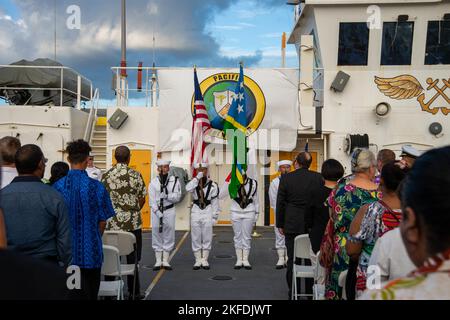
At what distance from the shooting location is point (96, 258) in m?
5.04

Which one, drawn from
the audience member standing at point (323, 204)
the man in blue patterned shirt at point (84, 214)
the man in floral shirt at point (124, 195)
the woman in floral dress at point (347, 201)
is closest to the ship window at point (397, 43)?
the audience member standing at point (323, 204)

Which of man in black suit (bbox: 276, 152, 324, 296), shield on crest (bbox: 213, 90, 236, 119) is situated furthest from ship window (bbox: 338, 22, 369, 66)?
man in black suit (bbox: 276, 152, 324, 296)

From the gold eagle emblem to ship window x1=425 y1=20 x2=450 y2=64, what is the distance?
2.35 ft

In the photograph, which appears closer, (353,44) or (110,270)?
(110,270)

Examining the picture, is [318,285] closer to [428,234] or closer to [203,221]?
[428,234]

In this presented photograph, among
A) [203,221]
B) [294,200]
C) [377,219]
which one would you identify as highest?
[377,219]

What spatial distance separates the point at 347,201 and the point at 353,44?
10942mm

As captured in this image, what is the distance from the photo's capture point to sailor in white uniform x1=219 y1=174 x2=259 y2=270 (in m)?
9.73

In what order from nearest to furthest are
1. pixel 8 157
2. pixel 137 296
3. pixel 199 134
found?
pixel 8 157, pixel 137 296, pixel 199 134

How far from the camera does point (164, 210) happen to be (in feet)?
31.7

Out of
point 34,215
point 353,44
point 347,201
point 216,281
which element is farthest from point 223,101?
point 34,215

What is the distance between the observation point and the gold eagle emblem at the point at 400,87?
46.2 ft

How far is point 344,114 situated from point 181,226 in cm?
575

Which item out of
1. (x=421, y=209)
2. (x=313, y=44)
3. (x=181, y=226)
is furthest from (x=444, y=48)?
(x=421, y=209)
